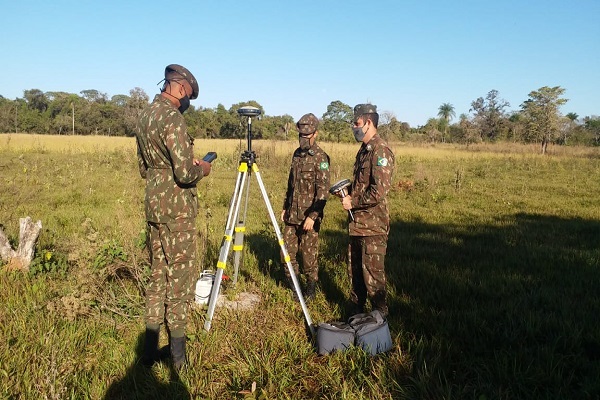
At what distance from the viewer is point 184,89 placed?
3.28 meters

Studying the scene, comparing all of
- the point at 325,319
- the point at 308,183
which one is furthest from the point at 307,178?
the point at 325,319

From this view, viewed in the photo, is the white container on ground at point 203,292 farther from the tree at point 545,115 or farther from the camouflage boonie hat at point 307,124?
the tree at point 545,115

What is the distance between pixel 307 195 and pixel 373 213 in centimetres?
131

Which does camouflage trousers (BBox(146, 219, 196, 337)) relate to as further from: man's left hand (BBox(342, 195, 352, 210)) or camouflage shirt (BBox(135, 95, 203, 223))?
man's left hand (BBox(342, 195, 352, 210))

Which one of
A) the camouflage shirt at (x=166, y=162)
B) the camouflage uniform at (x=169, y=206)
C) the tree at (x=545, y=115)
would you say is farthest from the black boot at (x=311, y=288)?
the tree at (x=545, y=115)

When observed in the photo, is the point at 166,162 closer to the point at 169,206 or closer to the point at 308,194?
the point at 169,206

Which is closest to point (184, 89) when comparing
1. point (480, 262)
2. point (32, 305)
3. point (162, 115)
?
point (162, 115)

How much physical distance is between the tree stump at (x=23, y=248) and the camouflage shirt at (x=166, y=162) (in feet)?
8.01

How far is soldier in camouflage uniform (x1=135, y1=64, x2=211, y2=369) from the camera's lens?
10.2 feet

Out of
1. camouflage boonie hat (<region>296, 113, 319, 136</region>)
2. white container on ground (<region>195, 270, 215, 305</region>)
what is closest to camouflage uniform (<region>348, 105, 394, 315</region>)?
camouflage boonie hat (<region>296, 113, 319, 136</region>)

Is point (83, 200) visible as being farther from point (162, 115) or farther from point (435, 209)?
point (435, 209)

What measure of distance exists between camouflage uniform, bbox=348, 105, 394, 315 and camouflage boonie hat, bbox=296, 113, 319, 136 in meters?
1.07

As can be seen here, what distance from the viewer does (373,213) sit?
3.81m

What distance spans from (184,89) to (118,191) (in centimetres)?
936
